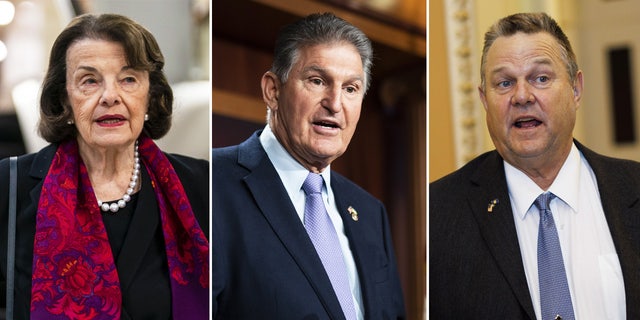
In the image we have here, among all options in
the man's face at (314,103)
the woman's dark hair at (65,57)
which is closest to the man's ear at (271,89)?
the man's face at (314,103)

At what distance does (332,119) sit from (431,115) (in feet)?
1.65

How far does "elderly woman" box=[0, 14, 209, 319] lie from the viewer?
2.43 m

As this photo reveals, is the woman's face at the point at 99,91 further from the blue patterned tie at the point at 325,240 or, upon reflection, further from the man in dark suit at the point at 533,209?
the man in dark suit at the point at 533,209

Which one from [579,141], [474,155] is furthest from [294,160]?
[579,141]

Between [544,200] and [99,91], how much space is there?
1.65 metres

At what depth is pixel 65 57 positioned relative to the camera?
2.50m

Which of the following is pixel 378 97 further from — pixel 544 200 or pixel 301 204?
pixel 544 200

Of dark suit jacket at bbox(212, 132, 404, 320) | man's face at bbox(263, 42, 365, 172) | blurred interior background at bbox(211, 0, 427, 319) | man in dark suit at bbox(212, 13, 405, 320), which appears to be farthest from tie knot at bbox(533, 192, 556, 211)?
man's face at bbox(263, 42, 365, 172)

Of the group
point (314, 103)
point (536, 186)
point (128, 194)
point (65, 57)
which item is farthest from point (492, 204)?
point (65, 57)

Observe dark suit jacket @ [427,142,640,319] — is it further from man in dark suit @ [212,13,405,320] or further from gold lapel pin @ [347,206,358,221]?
gold lapel pin @ [347,206,358,221]

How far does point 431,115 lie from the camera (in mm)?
3113

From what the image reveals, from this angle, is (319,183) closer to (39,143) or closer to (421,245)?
(421,245)

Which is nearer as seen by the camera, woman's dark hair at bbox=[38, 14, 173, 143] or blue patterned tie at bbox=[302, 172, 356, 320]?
woman's dark hair at bbox=[38, 14, 173, 143]

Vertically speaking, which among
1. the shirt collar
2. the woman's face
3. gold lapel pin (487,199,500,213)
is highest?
the woman's face
